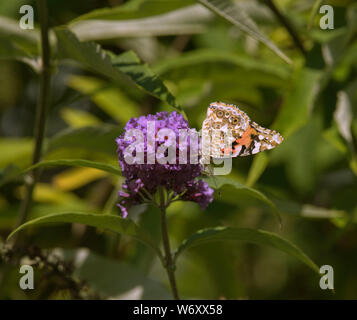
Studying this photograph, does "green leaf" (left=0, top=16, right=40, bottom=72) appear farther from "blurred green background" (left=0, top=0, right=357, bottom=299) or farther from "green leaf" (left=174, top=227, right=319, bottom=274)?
"green leaf" (left=174, top=227, right=319, bottom=274)

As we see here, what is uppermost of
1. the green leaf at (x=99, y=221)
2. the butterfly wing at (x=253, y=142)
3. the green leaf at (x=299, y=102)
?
the green leaf at (x=299, y=102)

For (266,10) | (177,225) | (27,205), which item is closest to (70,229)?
(177,225)

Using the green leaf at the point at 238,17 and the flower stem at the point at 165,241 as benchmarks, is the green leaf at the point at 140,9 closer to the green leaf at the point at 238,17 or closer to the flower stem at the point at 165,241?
the green leaf at the point at 238,17

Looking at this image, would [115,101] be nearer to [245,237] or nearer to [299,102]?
[299,102]

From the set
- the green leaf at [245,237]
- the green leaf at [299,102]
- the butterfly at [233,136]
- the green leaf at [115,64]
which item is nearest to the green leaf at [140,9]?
the green leaf at [115,64]

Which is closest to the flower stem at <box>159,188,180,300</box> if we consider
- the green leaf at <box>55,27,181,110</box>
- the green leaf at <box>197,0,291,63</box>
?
the green leaf at <box>55,27,181,110</box>
